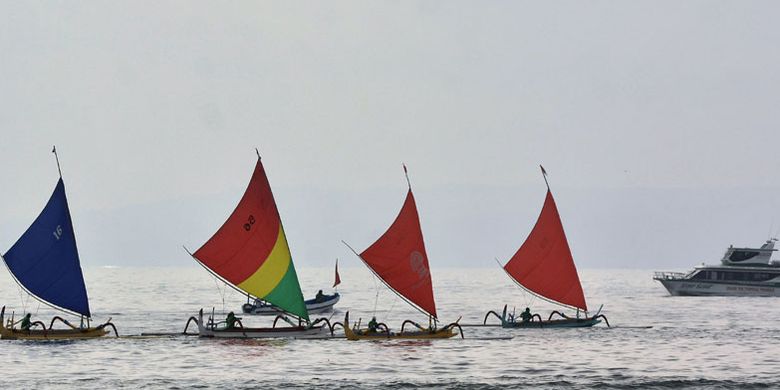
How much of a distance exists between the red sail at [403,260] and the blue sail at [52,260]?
15.4m

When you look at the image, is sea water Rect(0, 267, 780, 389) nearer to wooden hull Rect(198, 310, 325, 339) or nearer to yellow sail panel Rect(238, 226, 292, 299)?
wooden hull Rect(198, 310, 325, 339)

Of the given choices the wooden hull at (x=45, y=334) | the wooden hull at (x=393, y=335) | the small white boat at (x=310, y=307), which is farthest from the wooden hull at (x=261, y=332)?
the small white boat at (x=310, y=307)

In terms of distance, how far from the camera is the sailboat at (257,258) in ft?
219

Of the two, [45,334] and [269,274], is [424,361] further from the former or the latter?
[45,334]

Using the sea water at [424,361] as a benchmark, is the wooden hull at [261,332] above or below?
above

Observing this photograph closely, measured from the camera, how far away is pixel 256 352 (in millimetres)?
65000

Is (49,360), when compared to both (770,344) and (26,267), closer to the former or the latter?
(26,267)

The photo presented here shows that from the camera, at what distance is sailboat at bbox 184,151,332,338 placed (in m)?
66.8

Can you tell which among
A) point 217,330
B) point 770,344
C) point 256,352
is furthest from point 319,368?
point 770,344

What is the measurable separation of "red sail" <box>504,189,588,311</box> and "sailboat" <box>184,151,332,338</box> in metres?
18.4

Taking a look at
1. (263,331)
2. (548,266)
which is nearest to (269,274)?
(263,331)

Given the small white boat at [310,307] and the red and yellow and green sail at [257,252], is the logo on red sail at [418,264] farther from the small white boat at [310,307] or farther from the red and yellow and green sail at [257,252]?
the small white boat at [310,307]

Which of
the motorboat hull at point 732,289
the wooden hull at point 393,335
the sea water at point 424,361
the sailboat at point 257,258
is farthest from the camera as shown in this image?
the motorboat hull at point 732,289

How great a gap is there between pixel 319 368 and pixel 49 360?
13.6 m
